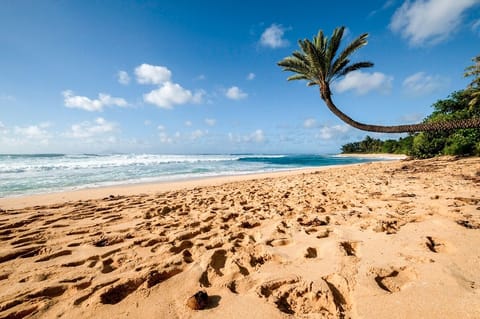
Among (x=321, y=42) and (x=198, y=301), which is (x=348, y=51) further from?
(x=198, y=301)

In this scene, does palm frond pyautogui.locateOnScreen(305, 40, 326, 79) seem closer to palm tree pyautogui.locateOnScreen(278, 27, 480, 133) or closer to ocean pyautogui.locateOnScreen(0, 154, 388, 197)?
palm tree pyautogui.locateOnScreen(278, 27, 480, 133)

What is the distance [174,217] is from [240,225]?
65.6 inches

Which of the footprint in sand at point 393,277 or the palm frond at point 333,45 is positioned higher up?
the palm frond at point 333,45

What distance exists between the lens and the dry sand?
179 centimetres

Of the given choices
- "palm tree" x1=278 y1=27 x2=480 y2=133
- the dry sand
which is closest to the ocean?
the dry sand

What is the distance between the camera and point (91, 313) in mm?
1842

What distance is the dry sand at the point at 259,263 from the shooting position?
1.79m

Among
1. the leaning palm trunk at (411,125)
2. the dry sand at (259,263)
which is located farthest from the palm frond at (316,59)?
the dry sand at (259,263)

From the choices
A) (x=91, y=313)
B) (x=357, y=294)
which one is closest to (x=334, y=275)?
(x=357, y=294)

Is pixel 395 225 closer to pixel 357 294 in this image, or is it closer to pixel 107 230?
pixel 357 294

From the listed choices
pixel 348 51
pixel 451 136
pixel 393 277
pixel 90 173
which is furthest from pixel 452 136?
pixel 90 173

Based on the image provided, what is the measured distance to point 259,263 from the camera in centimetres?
252

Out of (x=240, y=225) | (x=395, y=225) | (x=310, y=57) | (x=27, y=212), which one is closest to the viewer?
(x=395, y=225)

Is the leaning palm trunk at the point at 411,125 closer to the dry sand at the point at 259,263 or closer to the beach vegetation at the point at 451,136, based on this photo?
the dry sand at the point at 259,263
